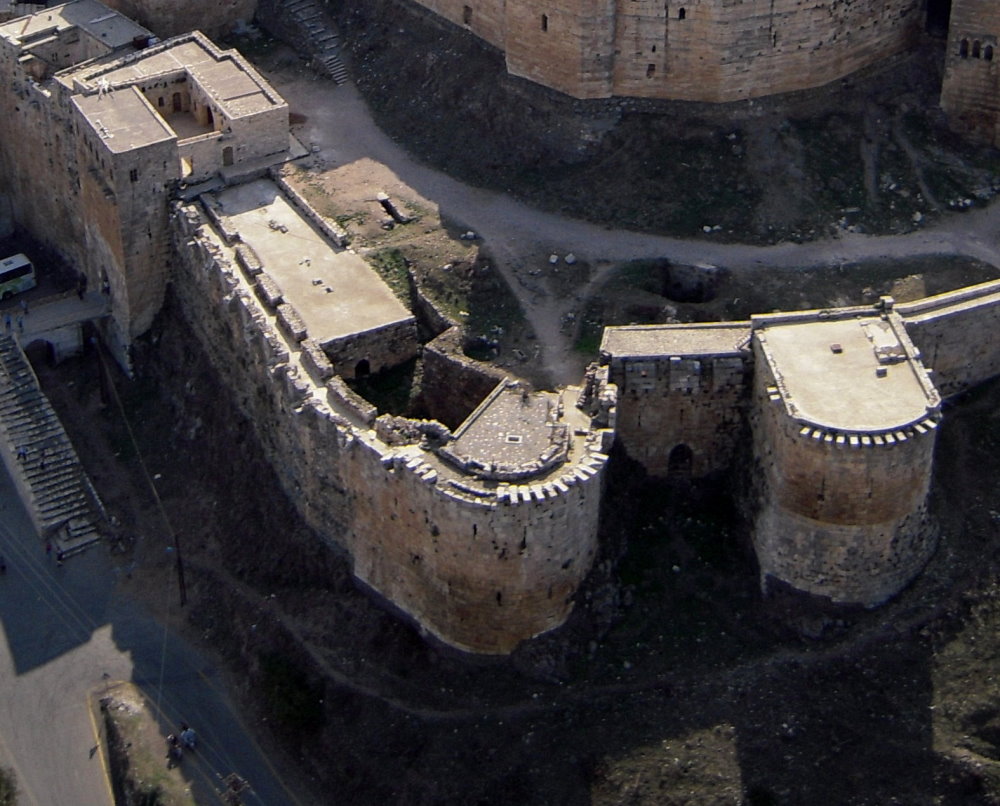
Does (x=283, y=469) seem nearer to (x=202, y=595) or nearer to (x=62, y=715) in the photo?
(x=202, y=595)

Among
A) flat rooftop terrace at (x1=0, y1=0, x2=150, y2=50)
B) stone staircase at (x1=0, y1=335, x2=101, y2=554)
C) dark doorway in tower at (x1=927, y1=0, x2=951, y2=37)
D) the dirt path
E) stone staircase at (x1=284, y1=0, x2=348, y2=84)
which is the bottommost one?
stone staircase at (x1=0, y1=335, x2=101, y2=554)

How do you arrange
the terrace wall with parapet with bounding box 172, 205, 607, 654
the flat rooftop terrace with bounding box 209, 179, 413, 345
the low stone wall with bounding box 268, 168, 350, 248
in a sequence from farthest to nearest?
the low stone wall with bounding box 268, 168, 350, 248, the flat rooftop terrace with bounding box 209, 179, 413, 345, the terrace wall with parapet with bounding box 172, 205, 607, 654

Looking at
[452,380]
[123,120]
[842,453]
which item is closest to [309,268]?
[452,380]

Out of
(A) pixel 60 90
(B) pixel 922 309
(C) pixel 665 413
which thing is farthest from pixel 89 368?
(B) pixel 922 309

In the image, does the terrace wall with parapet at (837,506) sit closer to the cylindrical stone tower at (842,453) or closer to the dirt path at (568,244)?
the cylindrical stone tower at (842,453)

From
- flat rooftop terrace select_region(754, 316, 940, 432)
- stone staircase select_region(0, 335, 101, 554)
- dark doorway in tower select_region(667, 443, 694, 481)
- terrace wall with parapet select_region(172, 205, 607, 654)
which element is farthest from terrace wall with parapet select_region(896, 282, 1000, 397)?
stone staircase select_region(0, 335, 101, 554)

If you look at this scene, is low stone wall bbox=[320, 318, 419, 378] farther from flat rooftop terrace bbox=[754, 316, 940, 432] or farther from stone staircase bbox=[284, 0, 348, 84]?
stone staircase bbox=[284, 0, 348, 84]
